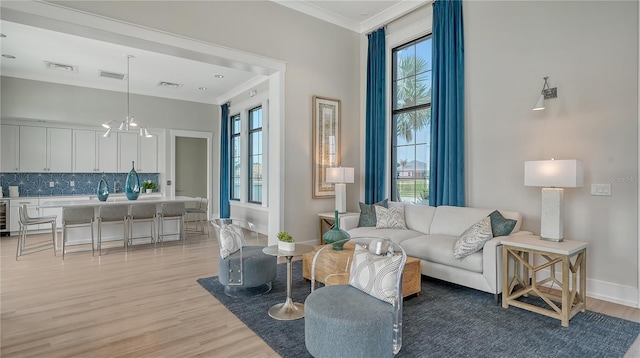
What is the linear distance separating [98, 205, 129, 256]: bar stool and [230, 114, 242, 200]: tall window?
333 centimetres

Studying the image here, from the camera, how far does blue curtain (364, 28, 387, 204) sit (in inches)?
228

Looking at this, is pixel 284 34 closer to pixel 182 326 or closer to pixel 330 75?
pixel 330 75

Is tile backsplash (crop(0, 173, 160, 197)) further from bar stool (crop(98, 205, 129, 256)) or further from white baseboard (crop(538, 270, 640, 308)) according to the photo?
white baseboard (crop(538, 270, 640, 308))

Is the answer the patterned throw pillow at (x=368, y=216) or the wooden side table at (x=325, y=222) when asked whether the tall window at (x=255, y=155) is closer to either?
the wooden side table at (x=325, y=222)

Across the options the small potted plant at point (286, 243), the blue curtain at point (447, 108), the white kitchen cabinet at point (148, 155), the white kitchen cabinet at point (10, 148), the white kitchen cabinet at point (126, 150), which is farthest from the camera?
the white kitchen cabinet at point (148, 155)

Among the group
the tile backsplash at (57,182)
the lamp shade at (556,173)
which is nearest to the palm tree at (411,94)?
the lamp shade at (556,173)

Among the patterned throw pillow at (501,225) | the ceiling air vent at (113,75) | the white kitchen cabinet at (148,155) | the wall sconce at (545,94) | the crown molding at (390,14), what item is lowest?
the patterned throw pillow at (501,225)

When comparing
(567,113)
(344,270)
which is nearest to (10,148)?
(344,270)

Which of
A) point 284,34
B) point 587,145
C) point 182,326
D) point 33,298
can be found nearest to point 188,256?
point 33,298

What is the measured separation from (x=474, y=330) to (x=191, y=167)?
8219 mm

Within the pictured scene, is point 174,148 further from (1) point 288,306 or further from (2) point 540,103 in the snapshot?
(2) point 540,103

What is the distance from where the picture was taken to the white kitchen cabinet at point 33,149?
7.19 metres

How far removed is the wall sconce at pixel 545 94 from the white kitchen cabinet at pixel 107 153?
8.53 meters

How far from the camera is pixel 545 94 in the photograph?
12.6 ft
